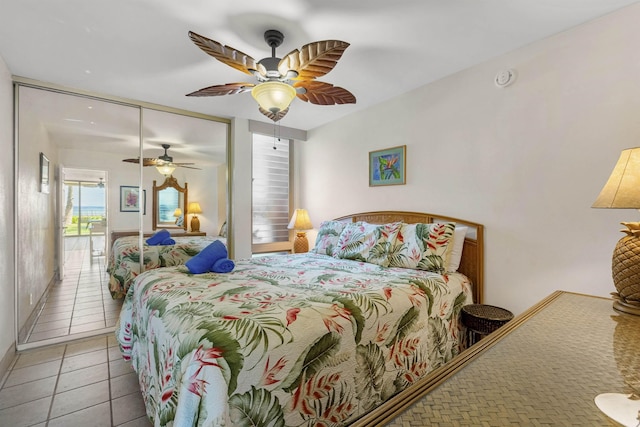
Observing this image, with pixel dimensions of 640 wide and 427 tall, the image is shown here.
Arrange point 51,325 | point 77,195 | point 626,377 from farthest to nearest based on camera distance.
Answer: point 77,195, point 51,325, point 626,377

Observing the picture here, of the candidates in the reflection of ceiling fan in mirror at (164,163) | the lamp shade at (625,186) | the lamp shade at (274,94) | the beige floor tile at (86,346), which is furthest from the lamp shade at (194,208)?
the lamp shade at (625,186)

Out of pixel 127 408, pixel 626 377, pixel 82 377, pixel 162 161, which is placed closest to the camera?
pixel 626 377

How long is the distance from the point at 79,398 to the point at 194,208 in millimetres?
2085

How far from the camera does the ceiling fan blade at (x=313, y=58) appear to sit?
1624mm

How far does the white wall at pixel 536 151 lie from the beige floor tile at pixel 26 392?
316cm

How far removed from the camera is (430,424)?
0.58 m

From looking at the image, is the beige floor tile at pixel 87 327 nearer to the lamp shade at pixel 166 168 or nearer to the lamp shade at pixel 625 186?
the lamp shade at pixel 166 168

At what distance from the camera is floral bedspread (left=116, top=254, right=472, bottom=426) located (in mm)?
1089

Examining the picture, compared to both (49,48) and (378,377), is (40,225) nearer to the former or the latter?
(49,48)

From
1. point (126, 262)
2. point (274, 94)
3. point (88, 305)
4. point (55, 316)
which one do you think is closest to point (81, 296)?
point (88, 305)

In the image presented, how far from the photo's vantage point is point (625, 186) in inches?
51.1

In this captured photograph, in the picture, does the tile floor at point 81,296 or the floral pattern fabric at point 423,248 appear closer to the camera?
the floral pattern fabric at point 423,248

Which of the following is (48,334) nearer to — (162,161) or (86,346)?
(86,346)

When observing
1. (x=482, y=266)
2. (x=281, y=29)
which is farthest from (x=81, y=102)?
(x=482, y=266)
